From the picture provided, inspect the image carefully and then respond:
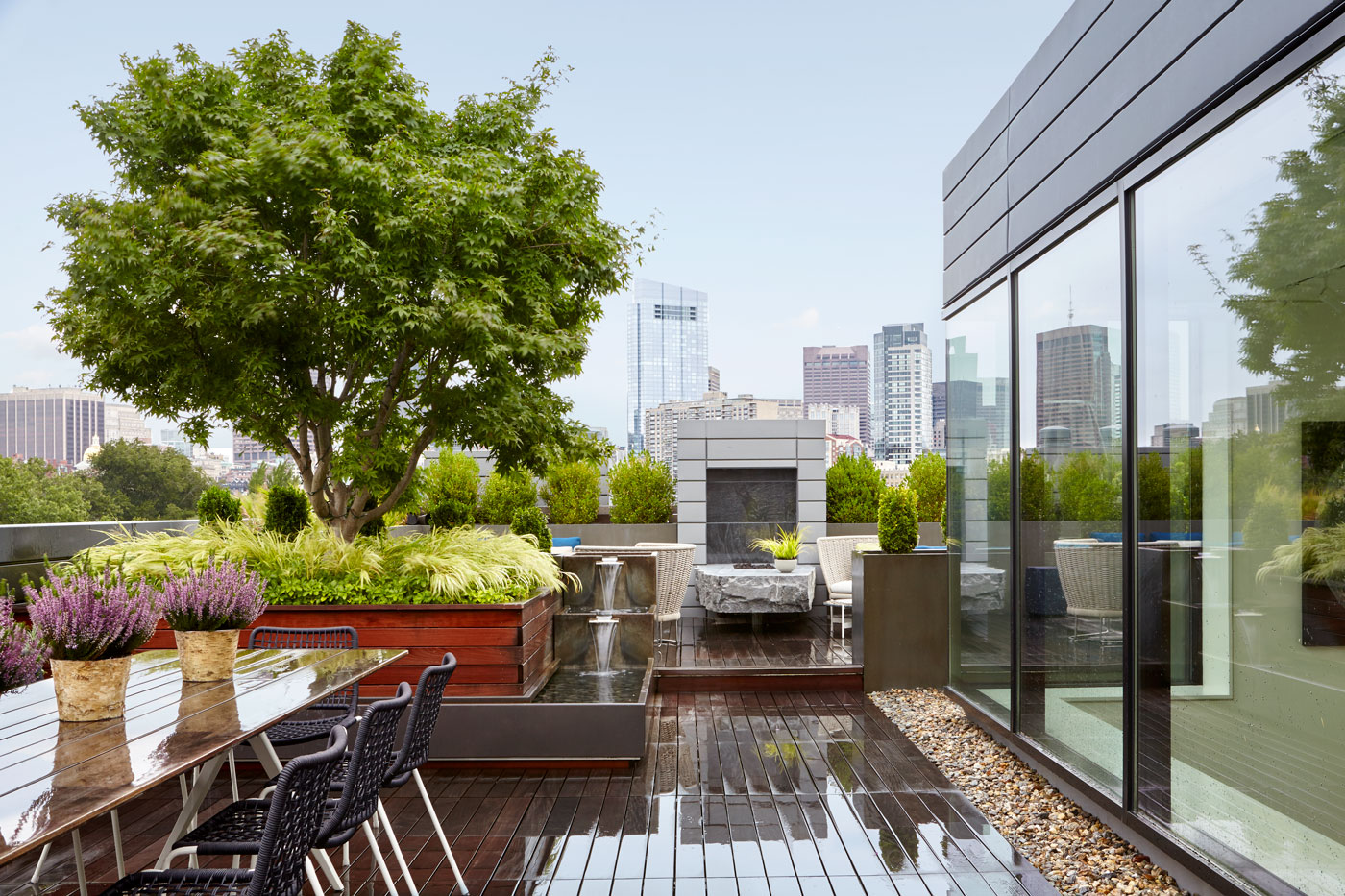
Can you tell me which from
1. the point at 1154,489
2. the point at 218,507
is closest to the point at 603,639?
the point at 218,507

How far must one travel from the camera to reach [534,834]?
3758mm

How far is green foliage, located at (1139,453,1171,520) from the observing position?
313cm

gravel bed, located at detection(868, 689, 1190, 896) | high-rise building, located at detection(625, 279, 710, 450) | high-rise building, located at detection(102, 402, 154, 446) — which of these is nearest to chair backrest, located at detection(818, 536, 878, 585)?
gravel bed, located at detection(868, 689, 1190, 896)

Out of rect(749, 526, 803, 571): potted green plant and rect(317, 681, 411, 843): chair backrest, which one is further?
rect(749, 526, 803, 571): potted green plant

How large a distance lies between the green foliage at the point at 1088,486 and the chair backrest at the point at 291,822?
3102 millimetres

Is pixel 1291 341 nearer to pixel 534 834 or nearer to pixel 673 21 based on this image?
pixel 534 834

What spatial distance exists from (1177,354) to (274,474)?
41.8 ft

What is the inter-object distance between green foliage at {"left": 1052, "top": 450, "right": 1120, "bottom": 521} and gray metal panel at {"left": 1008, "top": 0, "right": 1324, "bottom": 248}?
4.04 ft

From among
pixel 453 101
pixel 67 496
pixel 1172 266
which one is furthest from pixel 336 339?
pixel 67 496

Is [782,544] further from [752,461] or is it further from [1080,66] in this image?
[1080,66]

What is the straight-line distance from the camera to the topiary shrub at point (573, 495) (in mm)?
11281

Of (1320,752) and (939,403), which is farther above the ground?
(939,403)

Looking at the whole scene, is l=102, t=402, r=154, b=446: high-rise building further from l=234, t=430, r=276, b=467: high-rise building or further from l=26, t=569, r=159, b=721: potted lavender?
l=26, t=569, r=159, b=721: potted lavender

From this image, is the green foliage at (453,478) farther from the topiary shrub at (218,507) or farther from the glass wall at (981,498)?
the glass wall at (981,498)
